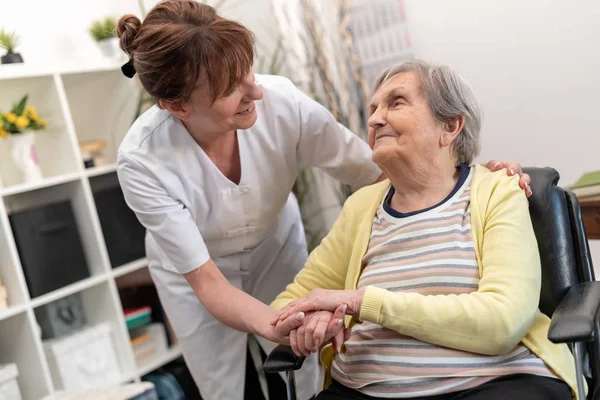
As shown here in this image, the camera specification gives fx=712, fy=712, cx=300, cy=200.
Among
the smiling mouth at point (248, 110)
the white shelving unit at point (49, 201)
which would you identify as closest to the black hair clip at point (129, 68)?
the smiling mouth at point (248, 110)

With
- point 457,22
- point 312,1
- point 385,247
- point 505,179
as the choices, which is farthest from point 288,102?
point 312,1

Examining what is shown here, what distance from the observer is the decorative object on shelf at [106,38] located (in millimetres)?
3121

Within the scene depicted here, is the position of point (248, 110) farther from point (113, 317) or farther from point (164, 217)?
point (113, 317)

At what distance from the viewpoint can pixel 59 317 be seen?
2990mm

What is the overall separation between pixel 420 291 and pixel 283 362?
35 cm

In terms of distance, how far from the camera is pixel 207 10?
5.60ft

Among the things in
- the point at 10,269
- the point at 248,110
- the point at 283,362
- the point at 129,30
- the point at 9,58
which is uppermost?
the point at 9,58

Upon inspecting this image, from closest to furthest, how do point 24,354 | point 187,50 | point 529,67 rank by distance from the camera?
point 187,50 → point 529,67 → point 24,354

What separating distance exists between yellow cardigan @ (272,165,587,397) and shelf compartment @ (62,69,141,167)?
2.09 metres

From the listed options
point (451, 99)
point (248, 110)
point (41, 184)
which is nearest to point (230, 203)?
point (248, 110)

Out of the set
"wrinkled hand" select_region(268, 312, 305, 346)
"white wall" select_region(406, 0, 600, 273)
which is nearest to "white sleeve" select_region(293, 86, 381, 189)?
"wrinkled hand" select_region(268, 312, 305, 346)

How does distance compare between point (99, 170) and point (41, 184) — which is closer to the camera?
point (41, 184)

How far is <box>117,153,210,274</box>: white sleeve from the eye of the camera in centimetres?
185

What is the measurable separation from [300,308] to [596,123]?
1484 millimetres
